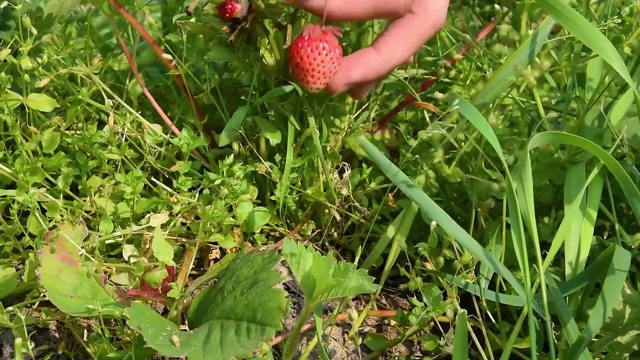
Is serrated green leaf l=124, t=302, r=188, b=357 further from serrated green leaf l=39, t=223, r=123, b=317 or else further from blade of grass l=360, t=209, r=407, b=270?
blade of grass l=360, t=209, r=407, b=270

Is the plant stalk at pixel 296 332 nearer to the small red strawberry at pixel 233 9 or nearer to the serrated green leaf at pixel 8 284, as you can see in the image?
the serrated green leaf at pixel 8 284

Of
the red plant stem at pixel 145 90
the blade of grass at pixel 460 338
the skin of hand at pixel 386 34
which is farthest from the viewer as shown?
the red plant stem at pixel 145 90

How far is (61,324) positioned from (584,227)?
832 mm

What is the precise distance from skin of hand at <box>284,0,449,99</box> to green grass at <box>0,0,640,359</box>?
0.09 metres

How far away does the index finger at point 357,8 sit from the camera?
1.24 m

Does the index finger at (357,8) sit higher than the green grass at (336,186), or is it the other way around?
the index finger at (357,8)

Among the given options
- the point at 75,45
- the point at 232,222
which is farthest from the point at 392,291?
the point at 75,45

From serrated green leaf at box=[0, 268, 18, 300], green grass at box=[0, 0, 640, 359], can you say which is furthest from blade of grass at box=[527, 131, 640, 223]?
serrated green leaf at box=[0, 268, 18, 300]

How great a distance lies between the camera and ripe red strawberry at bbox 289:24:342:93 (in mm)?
1238

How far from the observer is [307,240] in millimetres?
1379

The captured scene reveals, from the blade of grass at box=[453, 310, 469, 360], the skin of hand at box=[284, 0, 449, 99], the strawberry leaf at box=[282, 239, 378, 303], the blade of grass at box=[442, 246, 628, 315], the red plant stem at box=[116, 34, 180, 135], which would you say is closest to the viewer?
the strawberry leaf at box=[282, 239, 378, 303]

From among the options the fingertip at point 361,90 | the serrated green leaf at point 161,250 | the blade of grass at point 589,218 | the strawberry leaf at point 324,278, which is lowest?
the serrated green leaf at point 161,250

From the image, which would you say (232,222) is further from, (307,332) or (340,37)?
(340,37)

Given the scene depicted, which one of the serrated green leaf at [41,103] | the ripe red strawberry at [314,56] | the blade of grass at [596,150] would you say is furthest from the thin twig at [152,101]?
the blade of grass at [596,150]
